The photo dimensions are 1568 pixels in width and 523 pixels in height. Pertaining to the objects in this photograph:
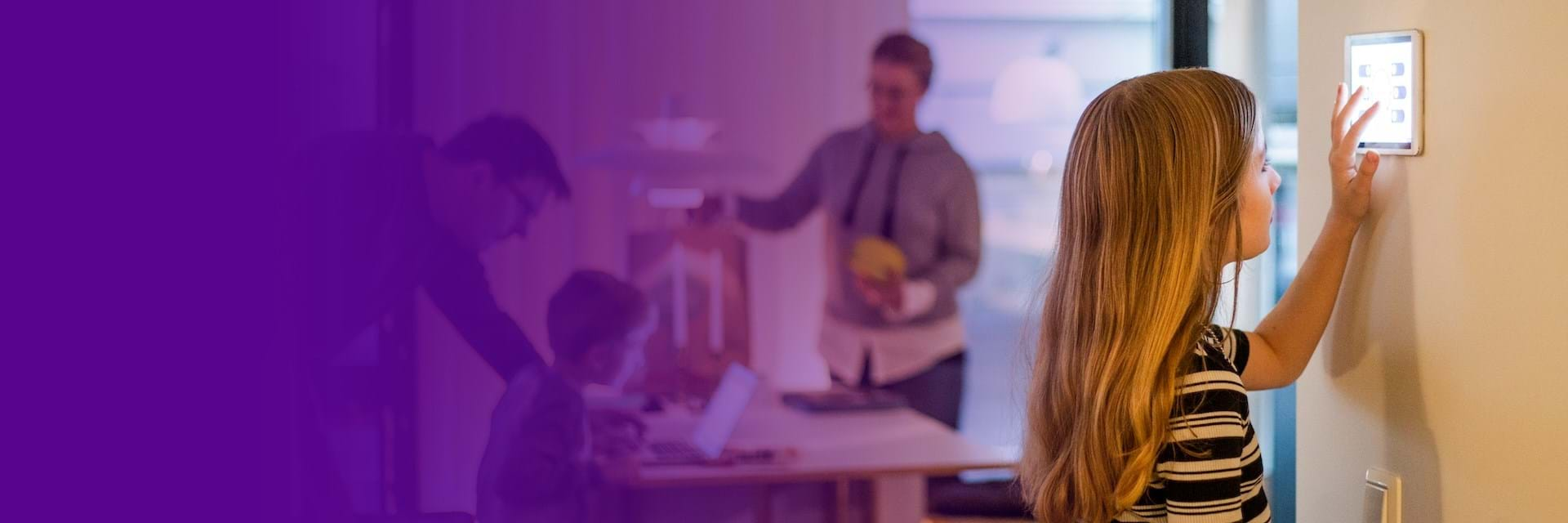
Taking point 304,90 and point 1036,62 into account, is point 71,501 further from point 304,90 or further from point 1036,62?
point 1036,62

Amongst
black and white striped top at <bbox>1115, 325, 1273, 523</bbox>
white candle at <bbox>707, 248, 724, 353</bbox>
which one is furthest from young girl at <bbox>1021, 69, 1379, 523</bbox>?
white candle at <bbox>707, 248, 724, 353</bbox>

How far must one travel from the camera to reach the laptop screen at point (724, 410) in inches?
96.5

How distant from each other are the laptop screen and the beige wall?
4.03 ft

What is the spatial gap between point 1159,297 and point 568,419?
1.41 metres

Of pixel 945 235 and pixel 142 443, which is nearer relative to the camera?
pixel 142 443

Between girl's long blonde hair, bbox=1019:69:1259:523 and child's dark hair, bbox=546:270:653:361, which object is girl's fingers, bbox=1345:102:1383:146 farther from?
child's dark hair, bbox=546:270:653:361

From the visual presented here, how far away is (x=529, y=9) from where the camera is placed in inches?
88.0

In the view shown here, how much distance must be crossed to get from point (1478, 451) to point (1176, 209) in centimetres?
36

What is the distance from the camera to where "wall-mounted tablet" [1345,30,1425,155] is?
1.24m

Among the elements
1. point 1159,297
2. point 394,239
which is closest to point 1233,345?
point 1159,297

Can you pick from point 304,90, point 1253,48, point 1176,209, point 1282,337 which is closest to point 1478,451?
point 1282,337

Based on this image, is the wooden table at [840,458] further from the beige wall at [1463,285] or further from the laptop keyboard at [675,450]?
the beige wall at [1463,285]

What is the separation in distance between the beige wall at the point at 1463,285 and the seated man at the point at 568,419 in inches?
51.4

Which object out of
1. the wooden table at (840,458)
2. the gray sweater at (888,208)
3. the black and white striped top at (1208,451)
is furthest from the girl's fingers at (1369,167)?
the wooden table at (840,458)
